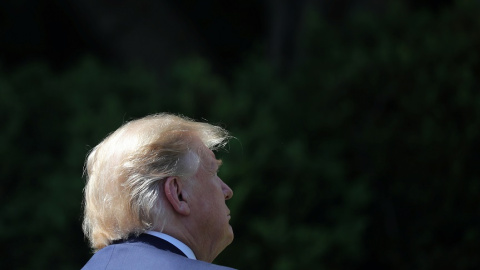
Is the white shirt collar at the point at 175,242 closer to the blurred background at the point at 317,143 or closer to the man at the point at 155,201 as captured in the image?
the man at the point at 155,201

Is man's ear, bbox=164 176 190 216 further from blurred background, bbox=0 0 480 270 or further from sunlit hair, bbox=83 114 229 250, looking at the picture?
blurred background, bbox=0 0 480 270

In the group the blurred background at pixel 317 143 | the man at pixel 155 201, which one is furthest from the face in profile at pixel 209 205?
the blurred background at pixel 317 143

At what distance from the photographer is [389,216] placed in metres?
4.80

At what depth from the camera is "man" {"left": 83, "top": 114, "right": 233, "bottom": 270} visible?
180cm

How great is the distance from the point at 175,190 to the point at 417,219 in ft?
10.4

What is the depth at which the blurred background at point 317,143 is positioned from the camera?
4.43 m

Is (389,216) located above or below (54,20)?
below

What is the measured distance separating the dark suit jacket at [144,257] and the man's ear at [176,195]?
0.31 feet

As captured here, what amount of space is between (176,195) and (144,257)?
0.19m

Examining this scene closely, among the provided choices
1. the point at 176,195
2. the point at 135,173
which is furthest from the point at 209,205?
the point at 135,173

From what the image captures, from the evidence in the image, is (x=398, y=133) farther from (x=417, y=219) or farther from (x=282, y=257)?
(x=282, y=257)

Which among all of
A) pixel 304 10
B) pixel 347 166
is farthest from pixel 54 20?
pixel 347 166

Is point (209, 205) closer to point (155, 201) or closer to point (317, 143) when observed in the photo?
point (155, 201)

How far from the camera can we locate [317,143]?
4.95 m
